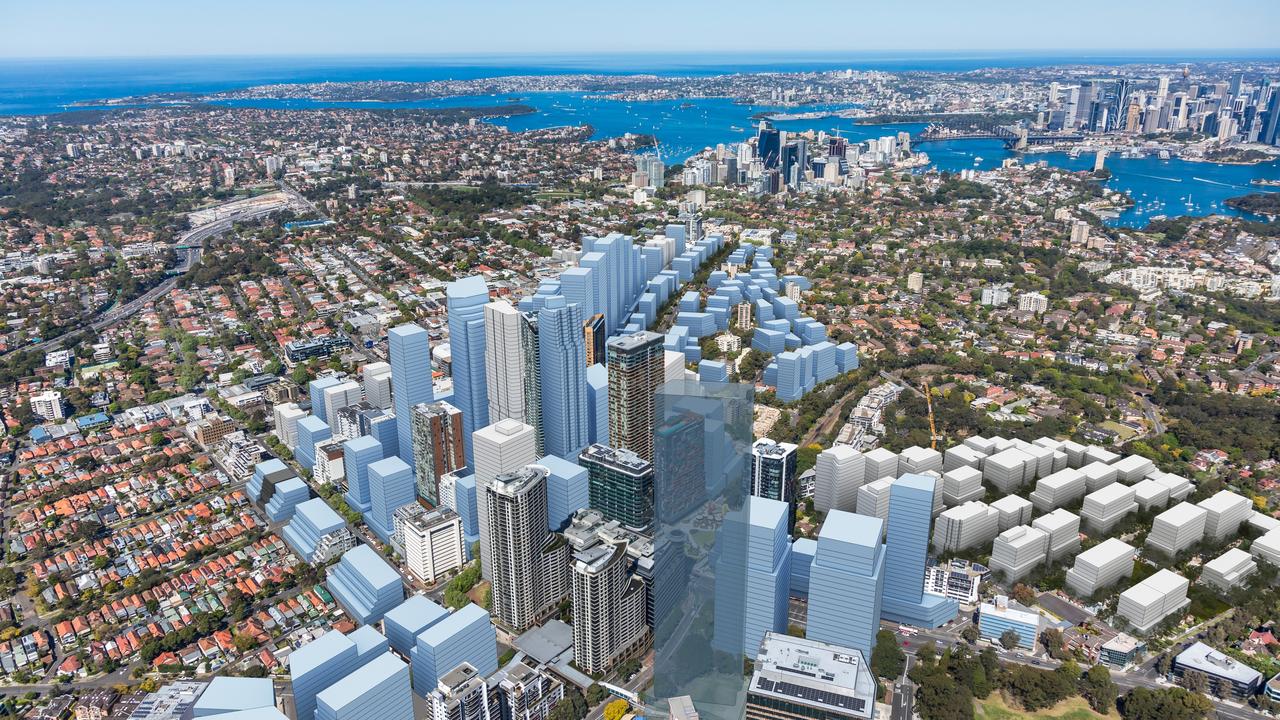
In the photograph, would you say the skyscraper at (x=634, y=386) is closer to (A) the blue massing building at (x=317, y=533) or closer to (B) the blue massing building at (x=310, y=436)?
(A) the blue massing building at (x=317, y=533)

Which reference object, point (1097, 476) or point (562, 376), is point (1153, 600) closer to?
point (1097, 476)

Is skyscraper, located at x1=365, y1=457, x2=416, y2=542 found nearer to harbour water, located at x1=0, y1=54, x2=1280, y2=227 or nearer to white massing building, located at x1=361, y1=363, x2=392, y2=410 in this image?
white massing building, located at x1=361, y1=363, x2=392, y2=410

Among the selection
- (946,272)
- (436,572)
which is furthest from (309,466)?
(946,272)

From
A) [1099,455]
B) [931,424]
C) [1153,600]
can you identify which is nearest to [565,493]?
[1153,600]

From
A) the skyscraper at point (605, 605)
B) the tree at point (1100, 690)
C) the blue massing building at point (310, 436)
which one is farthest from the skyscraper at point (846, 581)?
the blue massing building at point (310, 436)

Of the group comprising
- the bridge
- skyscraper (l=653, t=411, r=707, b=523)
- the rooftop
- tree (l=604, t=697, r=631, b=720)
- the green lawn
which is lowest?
the green lawn

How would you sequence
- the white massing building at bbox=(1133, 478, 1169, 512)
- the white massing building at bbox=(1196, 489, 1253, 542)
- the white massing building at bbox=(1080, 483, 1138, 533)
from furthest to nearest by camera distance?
the white massing building at bbox=(1133, 478, 1169, 512) → the white massing building at bbox=(1080, 483, 1138, 533) → the white massing building at bbox=(1196, 489, 1253, 542)

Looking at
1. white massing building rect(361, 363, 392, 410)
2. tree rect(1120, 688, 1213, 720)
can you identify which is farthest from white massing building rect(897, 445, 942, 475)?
white massing building rect(361, 363, 392, 410)

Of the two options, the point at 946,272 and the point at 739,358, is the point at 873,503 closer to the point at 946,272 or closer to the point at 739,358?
the point at 739,358
